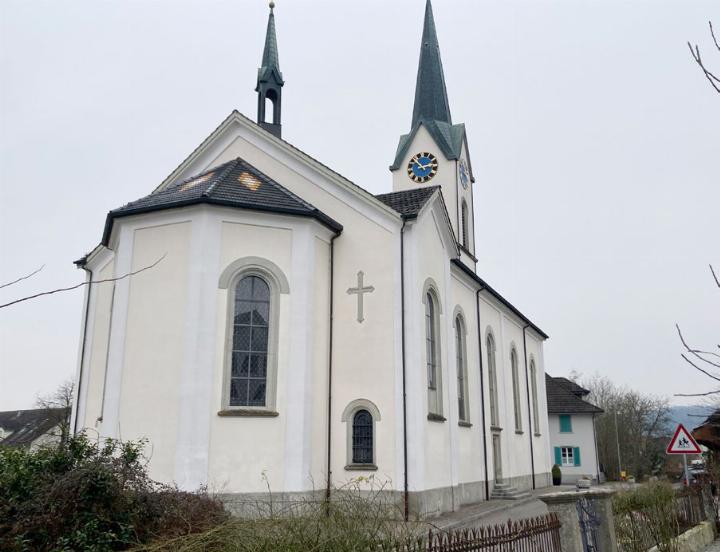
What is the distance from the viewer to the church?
13281mm

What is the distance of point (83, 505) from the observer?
7.44 metres

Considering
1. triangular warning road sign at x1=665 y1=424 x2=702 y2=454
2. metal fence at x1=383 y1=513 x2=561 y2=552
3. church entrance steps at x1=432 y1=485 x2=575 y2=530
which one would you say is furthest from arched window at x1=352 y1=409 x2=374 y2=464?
metal fence at x1=383 y1=513 x2=561 y2=552

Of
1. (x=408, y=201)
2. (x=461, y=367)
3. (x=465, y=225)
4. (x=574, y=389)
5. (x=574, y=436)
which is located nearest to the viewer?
(x=408, y=201)

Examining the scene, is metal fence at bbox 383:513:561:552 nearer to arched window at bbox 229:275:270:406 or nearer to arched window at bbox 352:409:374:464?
arched window at bbox 352:409:374:464

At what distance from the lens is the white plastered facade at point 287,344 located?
43.3ft

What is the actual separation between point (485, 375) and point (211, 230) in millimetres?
11556

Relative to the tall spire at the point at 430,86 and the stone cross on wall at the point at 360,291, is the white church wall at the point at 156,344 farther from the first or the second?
the tall spire at the point at 430,86

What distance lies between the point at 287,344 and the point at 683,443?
325 inches

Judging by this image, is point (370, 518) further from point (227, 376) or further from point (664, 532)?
point (227, 376)

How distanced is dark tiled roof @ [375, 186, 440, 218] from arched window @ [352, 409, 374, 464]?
4673mm

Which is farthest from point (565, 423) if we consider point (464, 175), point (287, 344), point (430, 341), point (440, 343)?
point (287, 344)

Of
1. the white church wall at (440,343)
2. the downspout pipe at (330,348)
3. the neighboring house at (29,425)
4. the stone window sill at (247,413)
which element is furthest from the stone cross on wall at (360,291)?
the neighboring house at (29,425)

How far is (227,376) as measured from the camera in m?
13.5

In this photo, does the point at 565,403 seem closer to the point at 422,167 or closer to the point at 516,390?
the point at 516,390
